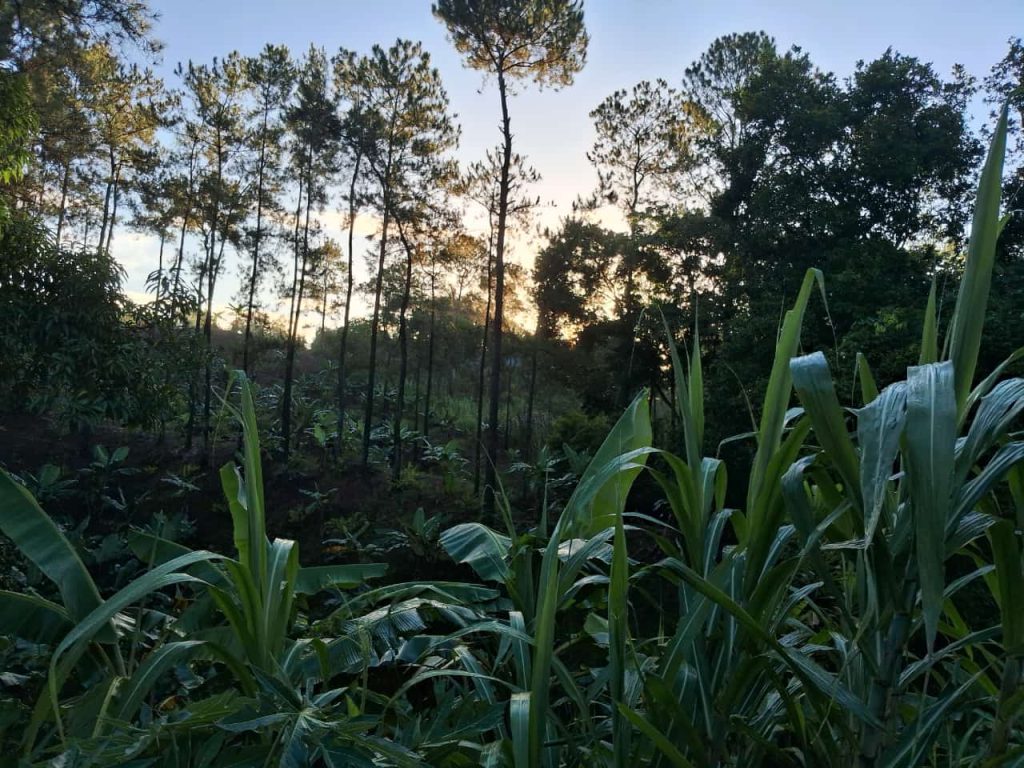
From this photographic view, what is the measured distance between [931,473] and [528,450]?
15.2 m

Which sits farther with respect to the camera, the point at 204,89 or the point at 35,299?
the point at 204,89

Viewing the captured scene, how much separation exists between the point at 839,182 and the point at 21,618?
492 inches

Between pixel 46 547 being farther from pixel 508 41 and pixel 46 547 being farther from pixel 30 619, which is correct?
pixel 508 41

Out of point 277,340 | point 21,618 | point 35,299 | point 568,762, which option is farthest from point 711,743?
point 277,340

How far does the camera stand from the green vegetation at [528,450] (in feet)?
2.85

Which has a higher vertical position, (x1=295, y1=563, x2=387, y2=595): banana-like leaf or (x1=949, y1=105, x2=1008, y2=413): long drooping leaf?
(x1=949, y1=105, x2=1008, y2=413): long drooping leaf

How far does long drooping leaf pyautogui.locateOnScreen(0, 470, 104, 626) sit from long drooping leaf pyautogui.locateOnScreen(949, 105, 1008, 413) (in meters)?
1.35

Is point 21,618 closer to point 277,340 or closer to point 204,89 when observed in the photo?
point 204,89

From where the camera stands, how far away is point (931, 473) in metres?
0.65

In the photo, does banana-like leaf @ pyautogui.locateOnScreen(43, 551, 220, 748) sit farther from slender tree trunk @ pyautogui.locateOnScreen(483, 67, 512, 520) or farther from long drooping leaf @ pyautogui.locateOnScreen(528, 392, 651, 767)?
slender tree trunk @ pyautogui.locateOnScreen(483, 67, 512, 520)

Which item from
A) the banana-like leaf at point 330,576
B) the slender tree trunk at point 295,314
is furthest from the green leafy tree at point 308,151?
the banana-like leaf at point 330,576

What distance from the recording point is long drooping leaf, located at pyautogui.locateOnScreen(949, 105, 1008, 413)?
30.9 inches

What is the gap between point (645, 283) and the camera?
1452 cm

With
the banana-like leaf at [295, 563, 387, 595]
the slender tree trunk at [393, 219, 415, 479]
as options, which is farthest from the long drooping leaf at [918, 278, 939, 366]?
the slender tree trunk at [393, 219, 415, 479]
